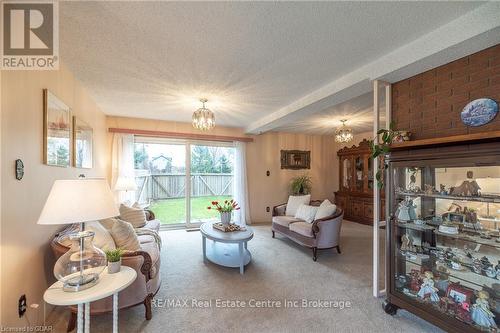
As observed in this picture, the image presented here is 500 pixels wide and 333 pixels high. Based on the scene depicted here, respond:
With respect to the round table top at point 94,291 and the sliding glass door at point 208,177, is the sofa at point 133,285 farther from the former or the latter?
the sliding glass door at point 208,177

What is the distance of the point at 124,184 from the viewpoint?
4.00m

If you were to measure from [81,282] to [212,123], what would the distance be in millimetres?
2313

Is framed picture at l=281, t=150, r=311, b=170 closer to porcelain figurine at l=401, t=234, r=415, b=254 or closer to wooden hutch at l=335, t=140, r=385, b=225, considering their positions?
wooden hutch at l=335, t=140, r=385, b=225

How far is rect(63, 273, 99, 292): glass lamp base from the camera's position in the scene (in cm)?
136

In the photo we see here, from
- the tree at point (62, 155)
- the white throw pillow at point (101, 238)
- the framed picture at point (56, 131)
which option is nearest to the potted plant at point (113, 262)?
the white throw pillow at point (101, 238)

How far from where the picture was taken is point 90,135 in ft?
10.9

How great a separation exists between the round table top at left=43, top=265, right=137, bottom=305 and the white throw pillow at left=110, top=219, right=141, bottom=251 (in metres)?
0.54

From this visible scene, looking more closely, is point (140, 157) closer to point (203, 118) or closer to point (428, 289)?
point (203, 118)

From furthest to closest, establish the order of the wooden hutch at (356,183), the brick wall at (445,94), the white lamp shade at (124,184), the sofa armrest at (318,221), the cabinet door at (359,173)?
the cabinet door at (359,173) < the wooden hutch at (356,183) < the white lamp shade at (124,184) < the sofa armrest at (318,221) < the brick wall at (445,94)

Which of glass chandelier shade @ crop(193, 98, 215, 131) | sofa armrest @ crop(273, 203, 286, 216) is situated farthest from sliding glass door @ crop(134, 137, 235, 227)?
glass chandelier shade @ crop(193, 98, 215, 131)

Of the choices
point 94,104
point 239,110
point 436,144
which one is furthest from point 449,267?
point 94,104

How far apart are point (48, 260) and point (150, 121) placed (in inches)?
129

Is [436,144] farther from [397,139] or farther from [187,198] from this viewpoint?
[187,198]

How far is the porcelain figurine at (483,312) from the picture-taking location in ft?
4.99
